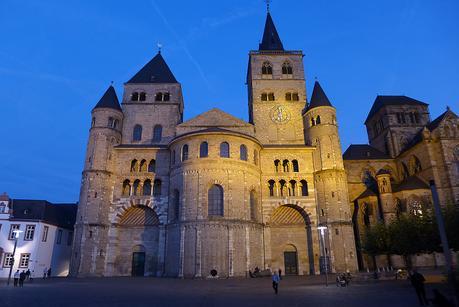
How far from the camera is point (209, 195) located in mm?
32219

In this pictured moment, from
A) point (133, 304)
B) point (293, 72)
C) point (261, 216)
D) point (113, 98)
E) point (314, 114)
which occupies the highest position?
point (293, 72)

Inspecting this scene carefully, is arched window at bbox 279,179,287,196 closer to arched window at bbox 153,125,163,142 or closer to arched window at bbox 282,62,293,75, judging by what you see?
arched window at bbox 153,125,163,142

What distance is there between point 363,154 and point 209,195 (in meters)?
26.3

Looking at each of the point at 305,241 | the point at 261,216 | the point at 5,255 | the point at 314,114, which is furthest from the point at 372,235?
the point at 5,255

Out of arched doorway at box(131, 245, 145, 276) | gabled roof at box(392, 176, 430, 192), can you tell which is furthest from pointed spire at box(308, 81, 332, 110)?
arched doorway at box(131, 245, 145, 276)

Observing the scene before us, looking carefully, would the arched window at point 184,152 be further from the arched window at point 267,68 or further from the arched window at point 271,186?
the arched window at point 267,68

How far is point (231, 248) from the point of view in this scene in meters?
30.2

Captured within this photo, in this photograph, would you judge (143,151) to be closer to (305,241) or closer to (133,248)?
(133,248)

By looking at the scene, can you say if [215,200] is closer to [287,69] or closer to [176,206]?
[176,206]

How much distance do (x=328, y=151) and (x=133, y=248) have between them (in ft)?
82.0

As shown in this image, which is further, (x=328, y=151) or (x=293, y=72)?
(x=293, y=72)

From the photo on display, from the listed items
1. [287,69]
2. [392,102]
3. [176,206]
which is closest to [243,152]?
[176,206]

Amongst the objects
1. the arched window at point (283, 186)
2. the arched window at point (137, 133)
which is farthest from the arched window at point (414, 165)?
the arched window at point (137, 133)

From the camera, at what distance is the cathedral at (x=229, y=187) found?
104 ft
